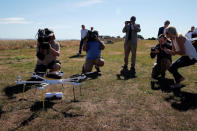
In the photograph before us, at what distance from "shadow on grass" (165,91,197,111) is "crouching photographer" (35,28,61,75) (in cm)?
346

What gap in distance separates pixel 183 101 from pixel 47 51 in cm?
423

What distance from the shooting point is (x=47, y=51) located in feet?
19.1

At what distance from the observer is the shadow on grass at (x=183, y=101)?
404 centimetres

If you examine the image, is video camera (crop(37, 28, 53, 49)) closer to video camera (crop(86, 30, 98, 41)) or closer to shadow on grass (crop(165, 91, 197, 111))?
video camera (crop(86, 30, 98, 41))

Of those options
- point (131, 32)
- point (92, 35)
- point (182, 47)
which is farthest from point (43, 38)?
point (131, 32)

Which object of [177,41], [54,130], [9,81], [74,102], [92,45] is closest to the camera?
[54,130]

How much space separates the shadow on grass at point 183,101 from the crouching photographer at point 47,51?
3.46 meters

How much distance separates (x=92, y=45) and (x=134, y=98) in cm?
298

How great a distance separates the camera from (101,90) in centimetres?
528

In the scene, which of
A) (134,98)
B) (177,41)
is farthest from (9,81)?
(177,41)

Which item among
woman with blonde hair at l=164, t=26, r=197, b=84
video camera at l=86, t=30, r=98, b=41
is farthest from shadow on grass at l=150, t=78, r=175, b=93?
video camera at l=86, t=30, r=98, b=41

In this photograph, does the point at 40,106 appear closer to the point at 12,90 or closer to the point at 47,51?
the point at 12,90

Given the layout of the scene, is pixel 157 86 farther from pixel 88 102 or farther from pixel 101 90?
pixel 88 102

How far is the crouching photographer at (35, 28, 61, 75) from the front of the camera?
16.3 feet
